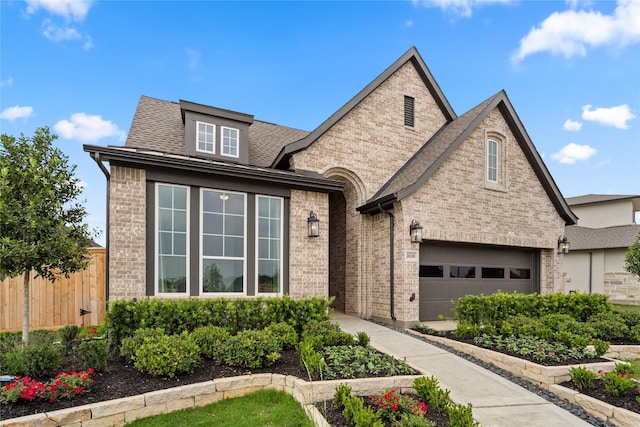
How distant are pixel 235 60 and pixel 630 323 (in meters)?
14.3

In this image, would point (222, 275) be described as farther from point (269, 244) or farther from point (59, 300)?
point (59, 300)

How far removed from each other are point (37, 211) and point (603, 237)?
26808 millimetres

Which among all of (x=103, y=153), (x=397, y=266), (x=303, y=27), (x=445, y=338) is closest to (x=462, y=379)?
(x=445, y=338)

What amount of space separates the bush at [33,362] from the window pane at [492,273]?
11.2 metres

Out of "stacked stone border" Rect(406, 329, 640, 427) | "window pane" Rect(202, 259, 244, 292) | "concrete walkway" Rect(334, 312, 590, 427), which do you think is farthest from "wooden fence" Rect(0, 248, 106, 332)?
"stacked stone border" Rect(406, 329, 640, 427)

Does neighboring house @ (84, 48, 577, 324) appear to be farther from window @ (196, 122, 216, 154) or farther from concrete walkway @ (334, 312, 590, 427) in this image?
concrete walkway @ (334, 312, 590, 427)

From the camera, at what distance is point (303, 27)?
39.3 ft

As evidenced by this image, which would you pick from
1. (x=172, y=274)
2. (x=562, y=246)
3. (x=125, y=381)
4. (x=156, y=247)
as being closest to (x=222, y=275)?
(x=172, y=274)

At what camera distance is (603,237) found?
2141 cm

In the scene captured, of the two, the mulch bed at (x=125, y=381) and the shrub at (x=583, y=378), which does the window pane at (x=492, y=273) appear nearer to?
the shrub at (x=583, y=378)

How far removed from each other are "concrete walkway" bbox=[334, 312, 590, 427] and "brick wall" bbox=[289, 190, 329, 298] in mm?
2508

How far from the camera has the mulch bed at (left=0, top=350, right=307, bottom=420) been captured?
405 centimetres

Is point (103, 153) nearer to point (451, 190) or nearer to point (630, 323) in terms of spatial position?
point (451, 190)

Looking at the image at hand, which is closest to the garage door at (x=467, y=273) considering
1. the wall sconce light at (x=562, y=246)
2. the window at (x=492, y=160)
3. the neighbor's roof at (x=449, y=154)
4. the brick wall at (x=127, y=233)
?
the wall sconce light at (x=562, y=246)
